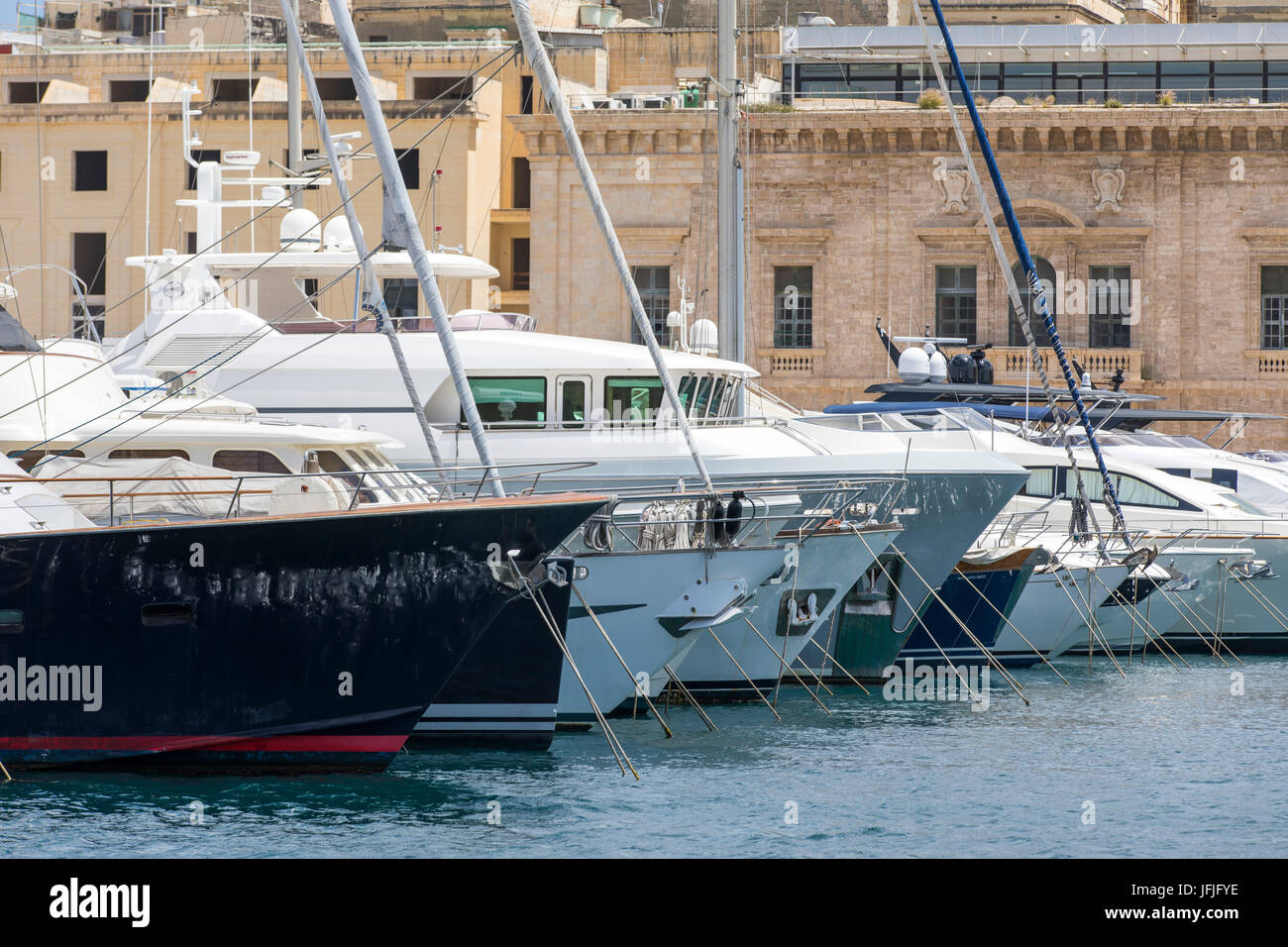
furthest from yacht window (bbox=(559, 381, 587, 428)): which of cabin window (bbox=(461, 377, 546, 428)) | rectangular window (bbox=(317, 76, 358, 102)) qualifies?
rectangular window (bbox=(317, 76, 358, 102))

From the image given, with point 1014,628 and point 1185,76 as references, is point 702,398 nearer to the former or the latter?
point 1014,628

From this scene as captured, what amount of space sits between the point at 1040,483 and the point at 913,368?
5.78 metres

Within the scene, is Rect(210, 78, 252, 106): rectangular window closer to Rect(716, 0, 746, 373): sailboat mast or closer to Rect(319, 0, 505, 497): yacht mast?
Rect(716, 0, 746, 373): sailboat mast

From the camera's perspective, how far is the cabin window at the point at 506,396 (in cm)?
1873

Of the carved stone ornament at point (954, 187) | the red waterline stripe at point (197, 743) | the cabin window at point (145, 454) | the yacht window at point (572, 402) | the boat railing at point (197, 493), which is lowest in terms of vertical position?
the red waterline stripe at point (197, 743)

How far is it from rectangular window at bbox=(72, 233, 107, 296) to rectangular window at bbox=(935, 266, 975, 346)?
19.2 m

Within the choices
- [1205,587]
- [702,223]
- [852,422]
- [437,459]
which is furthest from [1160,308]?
[437,459]

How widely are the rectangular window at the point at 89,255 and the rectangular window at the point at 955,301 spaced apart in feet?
62.9

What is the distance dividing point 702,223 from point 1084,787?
2552cm

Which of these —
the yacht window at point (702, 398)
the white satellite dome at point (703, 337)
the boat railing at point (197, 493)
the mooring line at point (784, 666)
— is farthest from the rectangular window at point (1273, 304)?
the boat railing at point (197, 493)

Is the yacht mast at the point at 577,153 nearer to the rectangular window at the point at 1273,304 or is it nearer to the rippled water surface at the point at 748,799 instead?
the rippled water surface at the point at 748,799

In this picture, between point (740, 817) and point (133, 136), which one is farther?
point (133, 136)

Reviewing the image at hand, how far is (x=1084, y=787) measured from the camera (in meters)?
14.2
